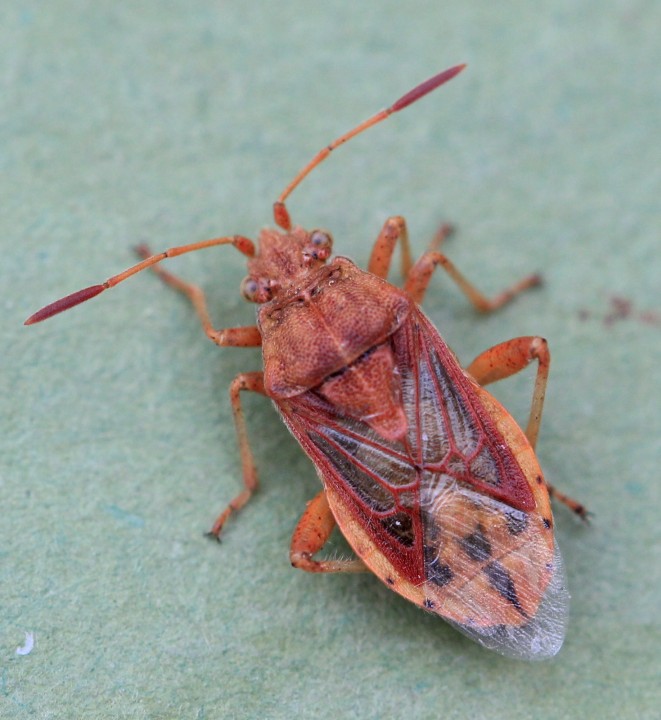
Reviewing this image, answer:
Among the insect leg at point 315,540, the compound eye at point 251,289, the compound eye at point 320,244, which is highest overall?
the compound eye at point 320,244

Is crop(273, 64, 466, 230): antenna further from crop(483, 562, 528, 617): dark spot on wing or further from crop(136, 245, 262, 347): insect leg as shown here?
crop(483, 562, 528, 617): dark spot on wing

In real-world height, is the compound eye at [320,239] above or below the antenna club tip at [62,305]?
above

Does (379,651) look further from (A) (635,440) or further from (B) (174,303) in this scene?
(B) (174,303)

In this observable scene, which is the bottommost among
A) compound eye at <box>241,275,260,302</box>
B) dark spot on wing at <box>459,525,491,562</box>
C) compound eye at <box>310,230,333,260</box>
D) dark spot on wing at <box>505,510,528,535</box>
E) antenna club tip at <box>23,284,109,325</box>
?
dark spot on wing at <box>459,525,491,562</box>

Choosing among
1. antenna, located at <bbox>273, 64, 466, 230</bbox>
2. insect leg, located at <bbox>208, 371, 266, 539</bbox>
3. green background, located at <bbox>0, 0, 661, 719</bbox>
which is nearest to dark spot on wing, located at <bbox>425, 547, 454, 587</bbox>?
green background, located at <bbox>0, 0, 661, 719</bbox>

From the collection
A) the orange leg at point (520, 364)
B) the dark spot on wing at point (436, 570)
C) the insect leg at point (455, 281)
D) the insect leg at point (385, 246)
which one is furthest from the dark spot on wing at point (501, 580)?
the insect leg at point (385, 246)

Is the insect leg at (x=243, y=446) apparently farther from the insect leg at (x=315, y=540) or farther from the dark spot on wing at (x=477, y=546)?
the dark spot on wing at (x=477, y=546)
